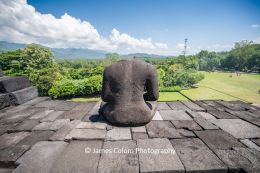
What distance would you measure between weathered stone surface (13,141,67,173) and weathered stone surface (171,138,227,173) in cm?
240

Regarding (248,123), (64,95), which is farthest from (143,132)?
(64,95)

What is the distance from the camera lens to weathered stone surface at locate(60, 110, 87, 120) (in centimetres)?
499

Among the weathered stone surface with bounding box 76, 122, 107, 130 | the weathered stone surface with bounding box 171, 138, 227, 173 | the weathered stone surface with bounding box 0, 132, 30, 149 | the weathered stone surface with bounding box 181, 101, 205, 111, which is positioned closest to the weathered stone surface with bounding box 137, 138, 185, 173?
the weathered stone surface with bounding box 171, 138, 227, 173

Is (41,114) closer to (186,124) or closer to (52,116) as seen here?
(52,116)

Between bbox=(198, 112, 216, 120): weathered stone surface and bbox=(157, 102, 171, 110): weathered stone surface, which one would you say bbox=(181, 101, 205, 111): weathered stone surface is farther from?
bbox=(157, 102, 171, 110): weathered stone surface

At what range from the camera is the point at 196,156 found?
2912mm

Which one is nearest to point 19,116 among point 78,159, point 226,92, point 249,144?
point 78,159

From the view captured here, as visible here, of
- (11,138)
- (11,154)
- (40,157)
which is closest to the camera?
(40,157)

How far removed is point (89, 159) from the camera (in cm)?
280

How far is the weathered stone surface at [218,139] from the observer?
3297mm

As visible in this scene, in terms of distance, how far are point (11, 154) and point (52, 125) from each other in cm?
135

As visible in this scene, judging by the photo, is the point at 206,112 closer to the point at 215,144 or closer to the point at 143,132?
the point at 215,144

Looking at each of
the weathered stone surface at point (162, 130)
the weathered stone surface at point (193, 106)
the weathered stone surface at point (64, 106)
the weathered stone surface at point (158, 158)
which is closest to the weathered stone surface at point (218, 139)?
the weathered stone surface at point (162, 130)

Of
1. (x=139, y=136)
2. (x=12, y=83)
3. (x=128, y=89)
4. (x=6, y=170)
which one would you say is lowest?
(x=6, y=170)
